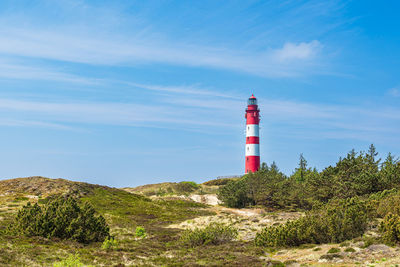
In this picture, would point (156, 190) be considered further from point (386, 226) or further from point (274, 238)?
point (386, 226)

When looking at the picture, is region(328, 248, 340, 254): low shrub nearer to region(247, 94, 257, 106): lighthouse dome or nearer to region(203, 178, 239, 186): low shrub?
region(247, 94, 257, 106): lighthouse dome

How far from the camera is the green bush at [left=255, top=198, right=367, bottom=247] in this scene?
3014cm

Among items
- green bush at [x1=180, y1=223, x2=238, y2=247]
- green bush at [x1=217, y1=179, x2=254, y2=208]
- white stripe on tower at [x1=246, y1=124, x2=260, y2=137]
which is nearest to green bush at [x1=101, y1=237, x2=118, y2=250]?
green bush at [x1=180, y1=223, x2=238, y2=247]

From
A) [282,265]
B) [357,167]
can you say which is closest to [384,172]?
[357,167]

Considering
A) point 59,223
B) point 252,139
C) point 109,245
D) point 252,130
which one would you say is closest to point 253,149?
point 252,139

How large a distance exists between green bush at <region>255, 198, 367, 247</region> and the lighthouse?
5527 cm

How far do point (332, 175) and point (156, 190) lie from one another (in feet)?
178

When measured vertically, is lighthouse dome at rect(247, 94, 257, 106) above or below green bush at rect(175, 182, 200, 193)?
above

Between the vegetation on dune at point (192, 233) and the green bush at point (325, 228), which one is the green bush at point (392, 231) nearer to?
the vegetation on dune at point (192, 233)

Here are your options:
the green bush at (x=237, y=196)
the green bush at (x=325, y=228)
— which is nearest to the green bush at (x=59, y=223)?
Result: the green bush at (x=325, y=228)

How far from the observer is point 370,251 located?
81.0 feet

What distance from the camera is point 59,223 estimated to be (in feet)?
102

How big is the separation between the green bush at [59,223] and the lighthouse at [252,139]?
2319 inches

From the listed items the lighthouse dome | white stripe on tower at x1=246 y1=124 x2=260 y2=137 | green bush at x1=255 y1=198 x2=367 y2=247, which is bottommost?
green bush at x1=255 y1=198 x2=367 y2=247
